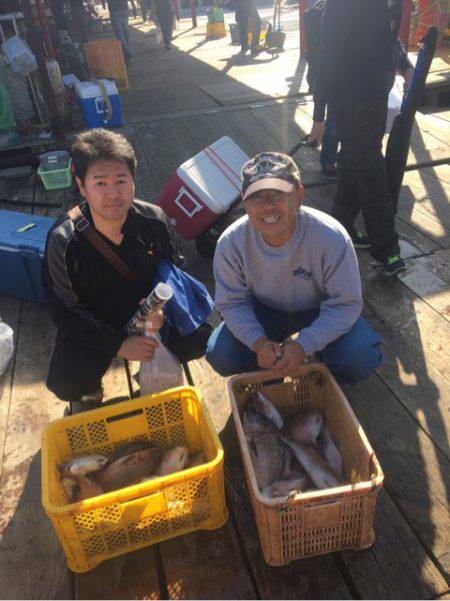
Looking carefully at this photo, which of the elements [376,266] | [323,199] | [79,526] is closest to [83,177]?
[79,526]

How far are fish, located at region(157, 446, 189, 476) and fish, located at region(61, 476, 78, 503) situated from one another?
33 centimetres

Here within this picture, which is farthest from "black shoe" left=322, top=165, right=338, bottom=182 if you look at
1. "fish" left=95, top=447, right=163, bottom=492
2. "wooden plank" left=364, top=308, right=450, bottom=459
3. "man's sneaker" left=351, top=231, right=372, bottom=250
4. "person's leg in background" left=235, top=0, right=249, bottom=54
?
"person's leg in background" left=235, top=0, right=249, bottom=54

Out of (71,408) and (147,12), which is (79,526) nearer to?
(71,408)

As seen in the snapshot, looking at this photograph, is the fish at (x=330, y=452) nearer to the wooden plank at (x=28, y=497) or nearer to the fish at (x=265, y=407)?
the fish at (x=265, y=407)

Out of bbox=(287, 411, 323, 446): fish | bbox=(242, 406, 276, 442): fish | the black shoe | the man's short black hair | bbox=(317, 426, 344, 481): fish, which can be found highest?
the man's short black hair

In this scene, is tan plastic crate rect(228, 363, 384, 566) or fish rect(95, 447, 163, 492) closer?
tan plastic crate rect(228, 363, 384, 566)

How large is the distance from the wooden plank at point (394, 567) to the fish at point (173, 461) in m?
0.70

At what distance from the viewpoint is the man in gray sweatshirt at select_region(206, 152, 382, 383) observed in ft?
6.23

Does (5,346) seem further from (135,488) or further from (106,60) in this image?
(106,60)

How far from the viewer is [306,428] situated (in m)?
2.09

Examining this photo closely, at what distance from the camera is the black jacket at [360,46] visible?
9.55ft

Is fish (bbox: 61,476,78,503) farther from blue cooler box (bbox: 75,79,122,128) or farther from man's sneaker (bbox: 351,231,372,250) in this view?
blue cooler box (bbox: 75,79,122,128)

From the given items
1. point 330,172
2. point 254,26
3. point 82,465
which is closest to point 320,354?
point 82,465

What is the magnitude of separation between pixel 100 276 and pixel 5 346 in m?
0.90
